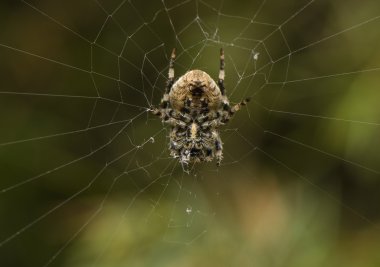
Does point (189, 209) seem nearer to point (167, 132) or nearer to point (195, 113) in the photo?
point (195, 113)

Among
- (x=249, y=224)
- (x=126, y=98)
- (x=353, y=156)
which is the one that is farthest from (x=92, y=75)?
(x=353, y=156)

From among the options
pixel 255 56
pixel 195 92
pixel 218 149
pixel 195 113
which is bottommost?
pixel 218 149

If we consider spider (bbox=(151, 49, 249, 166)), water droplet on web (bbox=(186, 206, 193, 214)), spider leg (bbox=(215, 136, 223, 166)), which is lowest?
water droplet on web (bbox=(186, 206, 193, 214))

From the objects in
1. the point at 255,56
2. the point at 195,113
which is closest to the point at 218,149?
the point at 195,113

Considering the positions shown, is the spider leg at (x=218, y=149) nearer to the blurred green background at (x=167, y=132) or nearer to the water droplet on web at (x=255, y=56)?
the blurred green background at (x=167, y=132)

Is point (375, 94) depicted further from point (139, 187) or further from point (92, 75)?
point (92, 75)

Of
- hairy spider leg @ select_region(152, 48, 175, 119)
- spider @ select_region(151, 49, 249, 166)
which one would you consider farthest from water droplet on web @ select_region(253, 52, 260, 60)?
hairy spider leg @ select_region(152, 48, 175, 119)

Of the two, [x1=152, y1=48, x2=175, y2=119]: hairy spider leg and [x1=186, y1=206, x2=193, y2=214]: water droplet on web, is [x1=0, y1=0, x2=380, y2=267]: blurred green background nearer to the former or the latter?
[x1=186, y1=206, x2=193, y2=214]: water droplet on web
